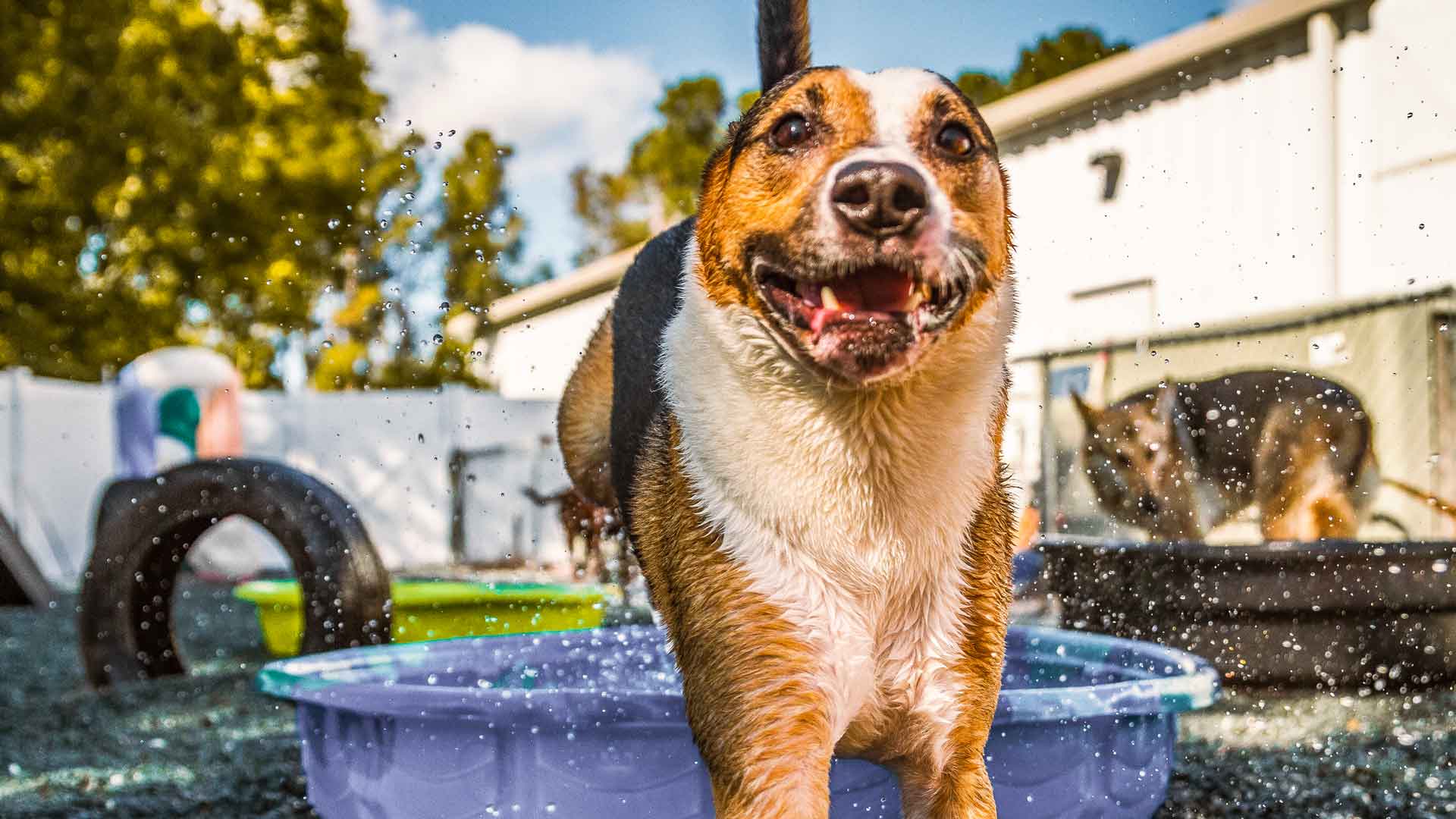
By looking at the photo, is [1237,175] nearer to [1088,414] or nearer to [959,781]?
[1088,414]

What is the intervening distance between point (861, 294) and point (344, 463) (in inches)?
593

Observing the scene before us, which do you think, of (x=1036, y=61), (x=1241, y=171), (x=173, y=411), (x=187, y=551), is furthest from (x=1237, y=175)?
(x=173, y=411)

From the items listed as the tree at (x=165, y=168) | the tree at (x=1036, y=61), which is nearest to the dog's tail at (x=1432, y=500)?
the tree at (x=1036, y=61)

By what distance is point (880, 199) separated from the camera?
1.32 m

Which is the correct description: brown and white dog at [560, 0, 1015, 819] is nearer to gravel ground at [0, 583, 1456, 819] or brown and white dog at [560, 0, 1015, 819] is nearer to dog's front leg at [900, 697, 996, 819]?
dog's front leg at [900, 697, 996, 819]

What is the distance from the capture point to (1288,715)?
14.8ft

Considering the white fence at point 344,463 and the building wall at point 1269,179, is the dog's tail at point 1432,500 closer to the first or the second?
the building wall at point 1269,179

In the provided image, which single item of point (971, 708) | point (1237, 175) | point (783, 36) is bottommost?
point (971, 708)

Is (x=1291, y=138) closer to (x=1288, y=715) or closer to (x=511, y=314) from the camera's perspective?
(x=1288, y=715)

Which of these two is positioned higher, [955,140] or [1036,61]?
[1036,61]

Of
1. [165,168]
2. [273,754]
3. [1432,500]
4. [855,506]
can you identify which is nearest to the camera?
[855,506]

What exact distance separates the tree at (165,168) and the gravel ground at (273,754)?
8067mm

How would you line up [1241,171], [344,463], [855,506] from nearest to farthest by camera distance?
1. [855,506]
2. [1241,171]
3. [344,463]

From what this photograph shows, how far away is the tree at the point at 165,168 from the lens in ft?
43.8
